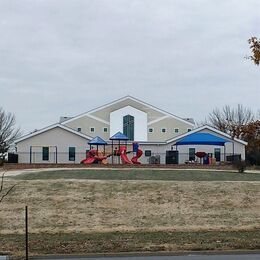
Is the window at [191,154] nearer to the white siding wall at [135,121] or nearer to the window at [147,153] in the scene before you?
the window at [147,153]

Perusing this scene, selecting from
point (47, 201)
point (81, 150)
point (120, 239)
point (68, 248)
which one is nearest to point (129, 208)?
point (47, 201)

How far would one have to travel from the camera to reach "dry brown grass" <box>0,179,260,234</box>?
20.7 meters

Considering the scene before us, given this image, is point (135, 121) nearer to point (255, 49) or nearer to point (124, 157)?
point (124, 157)

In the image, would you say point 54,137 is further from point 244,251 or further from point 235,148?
point 244,251

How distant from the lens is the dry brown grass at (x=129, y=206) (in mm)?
20719

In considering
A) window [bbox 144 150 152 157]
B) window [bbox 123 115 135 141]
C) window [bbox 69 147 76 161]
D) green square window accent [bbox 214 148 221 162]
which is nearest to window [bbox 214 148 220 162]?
green square window accent [bbox 214 148 221 162]

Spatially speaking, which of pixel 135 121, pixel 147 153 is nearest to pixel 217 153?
pixel 147 153

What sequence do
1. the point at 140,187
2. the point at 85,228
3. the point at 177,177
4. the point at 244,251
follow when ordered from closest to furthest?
the point at 244,251 < the point at 85,228 < the point at 140,187 < the point at 177,177

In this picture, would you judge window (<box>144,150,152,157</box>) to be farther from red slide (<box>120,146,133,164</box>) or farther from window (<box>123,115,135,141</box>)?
red slide (<box>120,146,133,164</box>)

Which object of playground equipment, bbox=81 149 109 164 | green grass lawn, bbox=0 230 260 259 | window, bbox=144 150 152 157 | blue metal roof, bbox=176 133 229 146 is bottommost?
green grass lawn, bbox=0 230 260 259

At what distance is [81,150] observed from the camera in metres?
60.3

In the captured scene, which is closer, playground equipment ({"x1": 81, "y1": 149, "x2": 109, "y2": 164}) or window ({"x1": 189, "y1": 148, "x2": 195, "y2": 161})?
playground equipment ({"x1": 81, "y1": 149, "x2": 109, "y2": 164})

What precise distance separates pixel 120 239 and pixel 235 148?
47673mm

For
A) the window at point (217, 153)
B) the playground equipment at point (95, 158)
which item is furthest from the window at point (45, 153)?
the window at point (217, 153)
